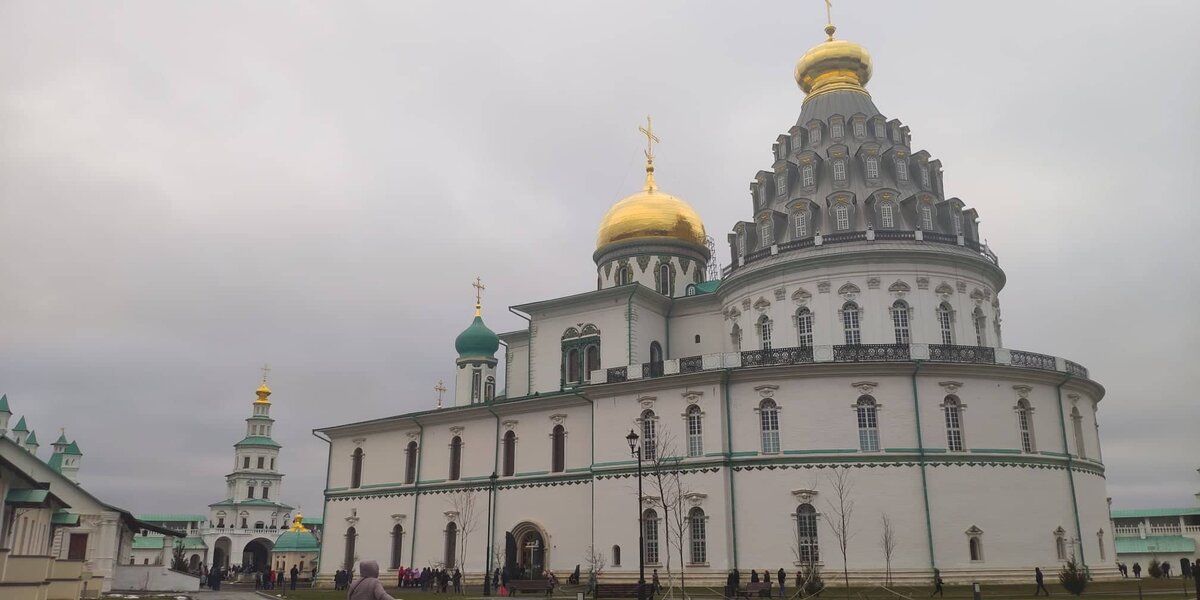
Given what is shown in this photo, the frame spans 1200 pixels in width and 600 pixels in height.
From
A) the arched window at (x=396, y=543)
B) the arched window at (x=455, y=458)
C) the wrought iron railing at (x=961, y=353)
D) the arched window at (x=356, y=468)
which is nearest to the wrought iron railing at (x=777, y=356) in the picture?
the wrought iron railing at (x=961, y=353)

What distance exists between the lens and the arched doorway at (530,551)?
122ft

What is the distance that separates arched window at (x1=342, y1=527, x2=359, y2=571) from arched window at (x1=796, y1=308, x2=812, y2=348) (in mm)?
23516

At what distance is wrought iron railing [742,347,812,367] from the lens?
32.4 metres

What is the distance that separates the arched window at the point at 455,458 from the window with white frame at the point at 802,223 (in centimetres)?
1778

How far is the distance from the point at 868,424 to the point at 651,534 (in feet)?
28.4

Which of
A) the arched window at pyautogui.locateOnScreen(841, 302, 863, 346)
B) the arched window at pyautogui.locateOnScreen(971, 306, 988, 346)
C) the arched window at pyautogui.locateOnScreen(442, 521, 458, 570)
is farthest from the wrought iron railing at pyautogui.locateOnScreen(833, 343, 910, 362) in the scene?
the arched window at pyautogui.locateOnScreen(442, 521, 458, 570)

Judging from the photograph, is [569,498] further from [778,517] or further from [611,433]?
[778,517]

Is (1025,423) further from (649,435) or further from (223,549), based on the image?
(223,549)

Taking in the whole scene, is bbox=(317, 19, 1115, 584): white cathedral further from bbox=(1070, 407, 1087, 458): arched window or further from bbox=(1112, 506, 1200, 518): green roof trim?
bbox=(1112, 506, 1200, 518): green roof trim

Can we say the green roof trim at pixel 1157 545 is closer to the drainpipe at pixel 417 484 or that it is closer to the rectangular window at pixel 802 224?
the rectangular window at pixel 802 224

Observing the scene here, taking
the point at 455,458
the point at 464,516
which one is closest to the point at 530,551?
the point at 464,516

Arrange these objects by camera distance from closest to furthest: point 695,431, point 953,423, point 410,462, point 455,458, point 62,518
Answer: point 62,518, point 953,423, point 695,431, point 455,458, point 410,462

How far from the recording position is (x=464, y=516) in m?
40.0

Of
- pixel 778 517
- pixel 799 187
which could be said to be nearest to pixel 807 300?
pixel 799 187
